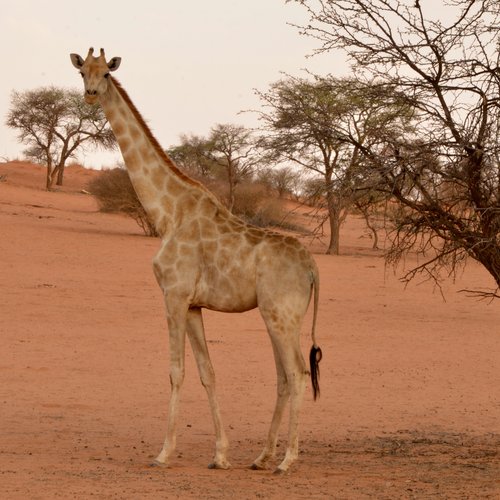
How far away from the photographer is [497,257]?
8.65 m

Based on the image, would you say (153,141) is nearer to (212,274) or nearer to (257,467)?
(212,274)

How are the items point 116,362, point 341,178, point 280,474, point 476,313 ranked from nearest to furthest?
point 280,474, point 341,178, point 116,362, point 476,313

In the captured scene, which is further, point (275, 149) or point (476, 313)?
point (476, 313)

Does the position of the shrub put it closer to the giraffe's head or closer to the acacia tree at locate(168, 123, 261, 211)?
the acacia tree at locate(168, 123, 261, 211)

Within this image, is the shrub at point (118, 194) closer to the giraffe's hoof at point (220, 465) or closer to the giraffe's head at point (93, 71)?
the giraffe's head at point (93, 71)

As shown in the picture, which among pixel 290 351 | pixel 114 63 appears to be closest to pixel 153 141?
pixel 114 63

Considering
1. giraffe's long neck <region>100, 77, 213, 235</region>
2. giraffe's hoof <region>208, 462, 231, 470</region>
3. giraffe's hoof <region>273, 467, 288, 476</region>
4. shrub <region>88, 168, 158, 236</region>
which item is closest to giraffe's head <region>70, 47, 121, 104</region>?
giraffe's long neck <region>100, 77, 213, 235</region>

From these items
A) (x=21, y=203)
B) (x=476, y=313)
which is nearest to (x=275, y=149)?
(x=476, y=313)

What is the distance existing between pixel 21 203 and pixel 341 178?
34.7 metres

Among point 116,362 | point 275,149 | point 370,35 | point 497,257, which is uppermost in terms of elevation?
point 370,35

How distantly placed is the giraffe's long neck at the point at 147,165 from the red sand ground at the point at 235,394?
6.67 ft

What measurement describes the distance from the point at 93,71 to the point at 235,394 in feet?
15.7

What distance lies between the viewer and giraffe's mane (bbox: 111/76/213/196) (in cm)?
889

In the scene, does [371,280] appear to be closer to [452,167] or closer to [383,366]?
[383,366]
